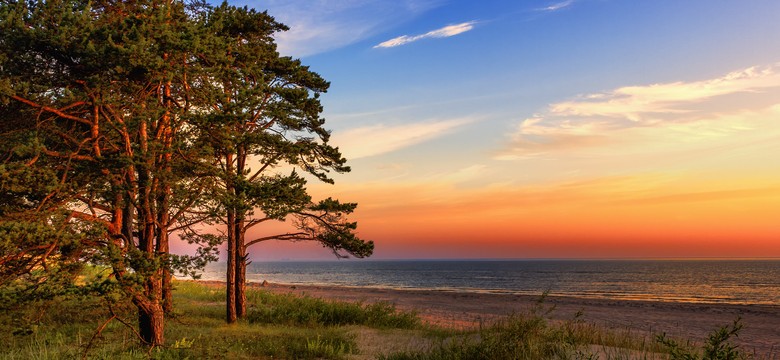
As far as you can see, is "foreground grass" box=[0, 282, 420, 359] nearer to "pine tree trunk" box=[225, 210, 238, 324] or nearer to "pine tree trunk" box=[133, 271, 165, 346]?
"pine tree trunk" box=[133, 271, 165, 346]

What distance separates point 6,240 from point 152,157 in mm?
3103

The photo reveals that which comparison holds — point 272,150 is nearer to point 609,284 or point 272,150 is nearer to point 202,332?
point 202,332

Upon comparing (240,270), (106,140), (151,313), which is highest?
(106,140)

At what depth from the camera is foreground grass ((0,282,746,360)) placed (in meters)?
9.81

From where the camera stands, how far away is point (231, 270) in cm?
1852

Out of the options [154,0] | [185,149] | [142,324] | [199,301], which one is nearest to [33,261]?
[142,324]

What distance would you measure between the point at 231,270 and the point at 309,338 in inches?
212

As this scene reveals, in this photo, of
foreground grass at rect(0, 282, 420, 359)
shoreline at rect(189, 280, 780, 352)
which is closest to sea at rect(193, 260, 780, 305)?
Result: shoreline at rect(189, 280, 780, 352)

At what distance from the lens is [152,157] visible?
10.6m

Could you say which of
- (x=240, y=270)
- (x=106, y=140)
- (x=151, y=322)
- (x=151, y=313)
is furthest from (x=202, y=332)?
(x=106, y=140)

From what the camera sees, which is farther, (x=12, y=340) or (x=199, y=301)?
(x=199, y=301)

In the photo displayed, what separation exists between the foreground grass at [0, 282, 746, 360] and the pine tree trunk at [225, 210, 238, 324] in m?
0.52

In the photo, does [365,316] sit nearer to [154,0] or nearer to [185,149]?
[185,149]

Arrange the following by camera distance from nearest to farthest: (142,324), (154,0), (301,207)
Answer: (142,324), (154,0), (301,207)
